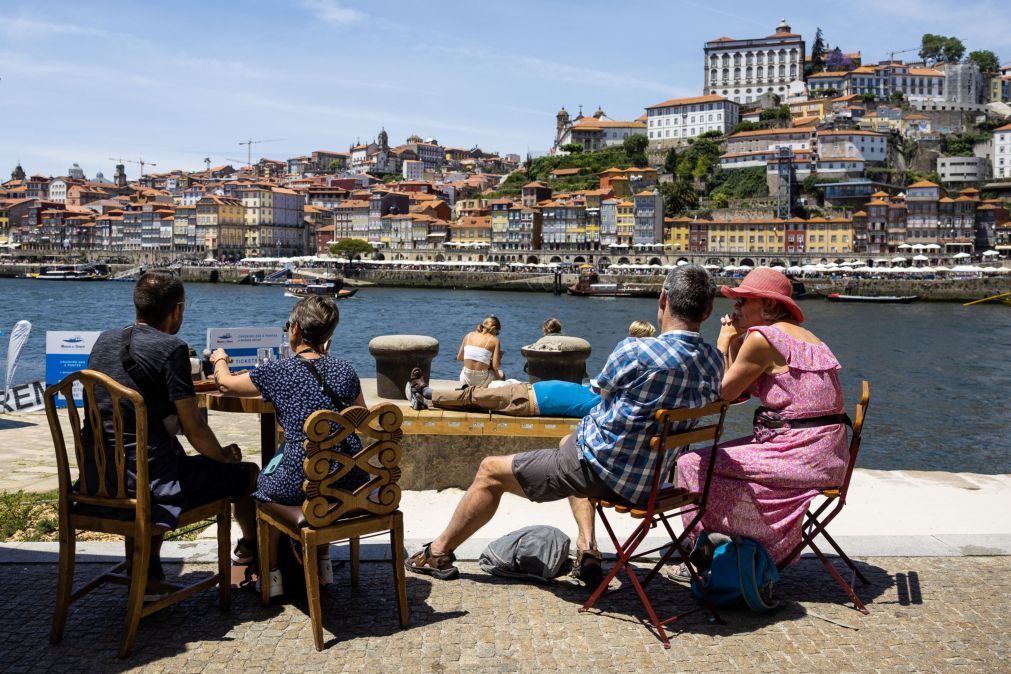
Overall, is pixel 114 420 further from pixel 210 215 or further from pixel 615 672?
pixel 210 215

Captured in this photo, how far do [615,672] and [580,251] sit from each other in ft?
242

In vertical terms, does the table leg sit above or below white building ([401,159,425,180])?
below

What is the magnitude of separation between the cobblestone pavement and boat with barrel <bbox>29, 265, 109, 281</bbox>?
267 feet

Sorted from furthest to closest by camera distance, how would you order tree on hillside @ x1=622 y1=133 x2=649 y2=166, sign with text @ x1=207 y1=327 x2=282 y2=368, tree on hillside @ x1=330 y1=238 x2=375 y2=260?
tree on hillside @ x1=622 y1=133 x2=649 y2=166, tree on hillside @ x1=330 y1=238 x2=375 y2=260, sign with text @ x1=207 y1=327 x2=282 y2=368

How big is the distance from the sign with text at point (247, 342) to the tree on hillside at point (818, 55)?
3842 inches

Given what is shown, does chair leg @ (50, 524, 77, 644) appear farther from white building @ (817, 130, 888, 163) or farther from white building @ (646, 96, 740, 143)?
white building @ (646, 96, 740, 143)

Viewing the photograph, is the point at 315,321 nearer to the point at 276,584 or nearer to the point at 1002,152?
the point at 276,584

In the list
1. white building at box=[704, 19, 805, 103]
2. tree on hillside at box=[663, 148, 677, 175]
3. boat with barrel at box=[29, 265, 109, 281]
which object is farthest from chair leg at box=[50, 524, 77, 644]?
white building at box=[704, 19, 805, 103]

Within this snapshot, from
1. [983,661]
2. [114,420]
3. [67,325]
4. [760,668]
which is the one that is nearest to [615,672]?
[760,668]

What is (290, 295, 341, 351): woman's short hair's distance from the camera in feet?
9.05

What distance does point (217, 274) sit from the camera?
76000mm

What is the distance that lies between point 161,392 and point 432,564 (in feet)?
3.32

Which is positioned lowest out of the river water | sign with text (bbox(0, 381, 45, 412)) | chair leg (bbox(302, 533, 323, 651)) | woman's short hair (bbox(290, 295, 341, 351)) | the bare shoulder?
the river water

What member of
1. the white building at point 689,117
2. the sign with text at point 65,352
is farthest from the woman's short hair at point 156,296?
the white building at point 689,117
